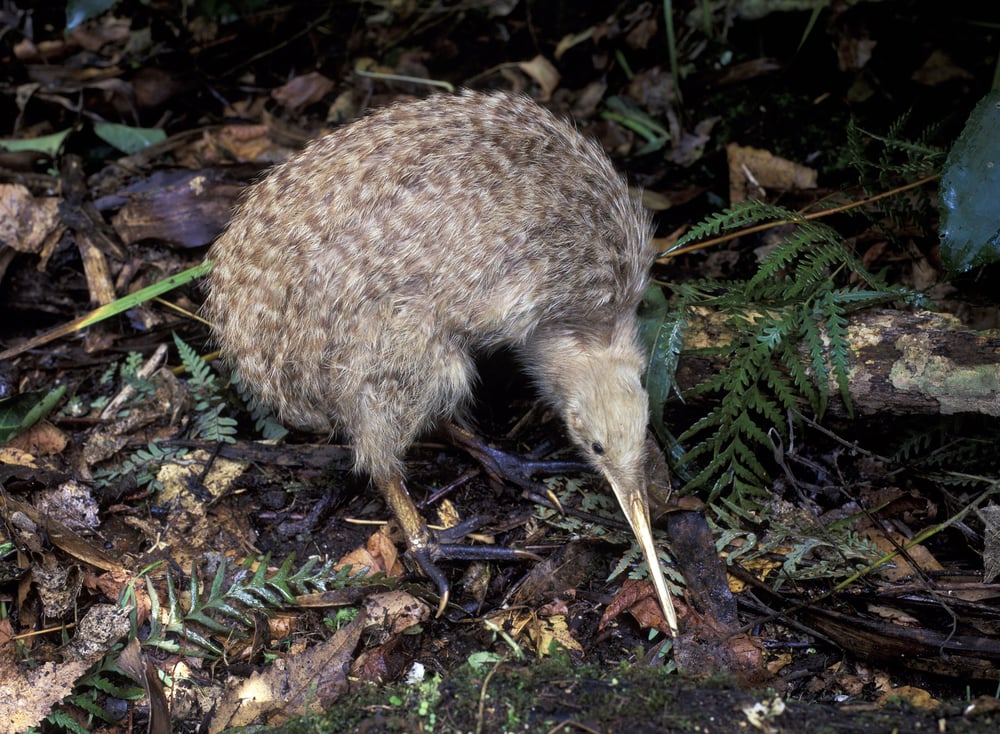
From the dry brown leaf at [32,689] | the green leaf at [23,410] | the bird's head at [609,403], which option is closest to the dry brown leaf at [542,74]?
the bird's head at [609,403]

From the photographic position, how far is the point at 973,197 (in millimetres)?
2879

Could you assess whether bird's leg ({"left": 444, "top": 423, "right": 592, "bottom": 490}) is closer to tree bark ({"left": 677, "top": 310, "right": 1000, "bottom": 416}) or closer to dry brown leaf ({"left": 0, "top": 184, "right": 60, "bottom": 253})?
tree bark ({"left": 677, "top": 310, "right": 1000, "bottom": 416})

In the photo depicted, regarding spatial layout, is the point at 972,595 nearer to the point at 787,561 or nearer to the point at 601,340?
the point at 787,561

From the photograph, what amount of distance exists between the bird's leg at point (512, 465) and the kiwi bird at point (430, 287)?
177mm

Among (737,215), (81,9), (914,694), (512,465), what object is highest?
(81,9)

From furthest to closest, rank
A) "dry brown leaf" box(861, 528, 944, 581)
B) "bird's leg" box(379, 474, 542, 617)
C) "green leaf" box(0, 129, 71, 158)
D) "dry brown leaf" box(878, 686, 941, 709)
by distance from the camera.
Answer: "green leaf" box(0, 129, 71, 158)
"bird's leg" box(379, 474, 542, 617)
"dry brown leaf" box(861, 528, 944, 581)
"dry brown leaf" box(878, 686, 941, 709)

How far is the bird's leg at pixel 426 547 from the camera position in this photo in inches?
122

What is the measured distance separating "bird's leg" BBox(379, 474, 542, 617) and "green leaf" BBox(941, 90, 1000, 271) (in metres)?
1.77

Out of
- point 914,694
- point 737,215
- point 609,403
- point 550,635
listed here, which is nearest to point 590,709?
point 550,635

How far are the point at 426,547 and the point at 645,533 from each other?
2.63ft

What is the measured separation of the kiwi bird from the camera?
9.83ft

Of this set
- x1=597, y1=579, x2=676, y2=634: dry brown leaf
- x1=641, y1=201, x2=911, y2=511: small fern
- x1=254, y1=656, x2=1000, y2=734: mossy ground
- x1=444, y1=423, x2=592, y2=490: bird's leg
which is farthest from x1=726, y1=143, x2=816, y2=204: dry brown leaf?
x1=254, y1=656, x2=1000, y2=734: mossy ground

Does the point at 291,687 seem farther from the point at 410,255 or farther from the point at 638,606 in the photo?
the point at 410,255

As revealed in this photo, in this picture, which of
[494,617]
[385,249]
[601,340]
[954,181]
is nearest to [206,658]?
[494,617]
